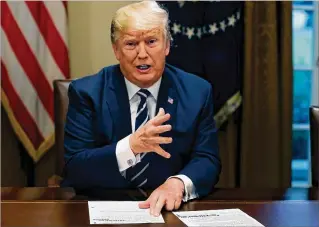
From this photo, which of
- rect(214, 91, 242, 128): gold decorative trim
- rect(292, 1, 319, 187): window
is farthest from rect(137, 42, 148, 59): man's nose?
rect(292, 1, 319, 187): window

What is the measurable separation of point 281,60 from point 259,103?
275mm

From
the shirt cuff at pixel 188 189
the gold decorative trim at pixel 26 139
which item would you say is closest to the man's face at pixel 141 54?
the shirt cuff at pixel 188 189

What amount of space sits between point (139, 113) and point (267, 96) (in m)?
1.28

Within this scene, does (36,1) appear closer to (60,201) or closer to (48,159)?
A: (48,159)

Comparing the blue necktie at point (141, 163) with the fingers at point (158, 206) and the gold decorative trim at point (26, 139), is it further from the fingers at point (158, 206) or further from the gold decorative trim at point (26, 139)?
the gold decorative trim at point (26, 139)

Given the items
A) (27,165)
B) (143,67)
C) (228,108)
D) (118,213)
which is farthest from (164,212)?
(27,165)

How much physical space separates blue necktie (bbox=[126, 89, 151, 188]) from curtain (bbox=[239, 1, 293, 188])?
1158 millimetres

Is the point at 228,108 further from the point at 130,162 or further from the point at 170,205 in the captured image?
the point at 170,205

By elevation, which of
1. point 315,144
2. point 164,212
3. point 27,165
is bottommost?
point 27,165

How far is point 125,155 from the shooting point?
1640mm

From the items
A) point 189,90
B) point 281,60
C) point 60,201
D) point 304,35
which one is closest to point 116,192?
point 60,201

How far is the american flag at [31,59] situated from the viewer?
2721mm

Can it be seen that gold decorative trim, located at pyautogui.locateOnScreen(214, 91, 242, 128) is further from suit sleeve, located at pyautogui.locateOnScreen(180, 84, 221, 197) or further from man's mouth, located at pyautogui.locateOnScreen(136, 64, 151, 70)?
man's mouth, located at pyautogui.locateOnScreen(136, 64, 151, 70)

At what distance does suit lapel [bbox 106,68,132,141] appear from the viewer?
1792 mm
